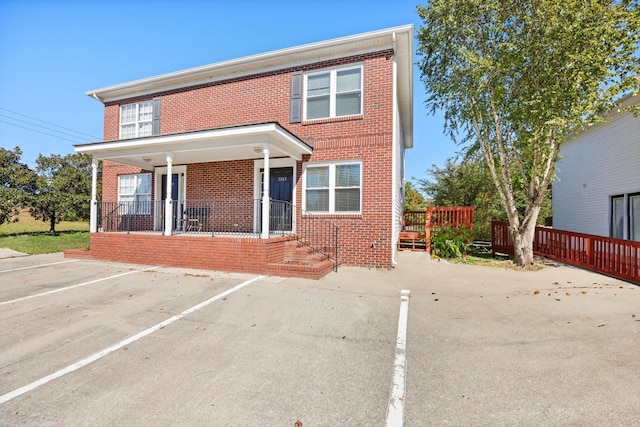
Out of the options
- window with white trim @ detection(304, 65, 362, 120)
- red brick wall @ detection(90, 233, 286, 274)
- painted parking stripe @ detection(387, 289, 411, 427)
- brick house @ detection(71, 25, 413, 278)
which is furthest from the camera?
window with white trim @ detection(304, 65, 362, 120)

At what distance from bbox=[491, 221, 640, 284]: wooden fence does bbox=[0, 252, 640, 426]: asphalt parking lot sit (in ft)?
3.46

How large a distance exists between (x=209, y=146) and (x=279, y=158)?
7.79ft

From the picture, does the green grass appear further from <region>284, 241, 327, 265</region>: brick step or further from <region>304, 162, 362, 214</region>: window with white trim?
<region>304, 162, 362, 214</region>: window with white trim

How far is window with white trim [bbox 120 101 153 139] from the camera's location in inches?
487

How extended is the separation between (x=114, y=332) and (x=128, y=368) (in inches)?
49.0

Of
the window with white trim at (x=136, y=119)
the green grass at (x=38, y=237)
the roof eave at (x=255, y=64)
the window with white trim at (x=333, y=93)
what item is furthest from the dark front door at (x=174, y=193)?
the window with white trim at (x=333, y=93)

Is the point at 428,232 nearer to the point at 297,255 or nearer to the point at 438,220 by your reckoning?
the point at 438,220

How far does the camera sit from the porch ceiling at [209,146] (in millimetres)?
8109

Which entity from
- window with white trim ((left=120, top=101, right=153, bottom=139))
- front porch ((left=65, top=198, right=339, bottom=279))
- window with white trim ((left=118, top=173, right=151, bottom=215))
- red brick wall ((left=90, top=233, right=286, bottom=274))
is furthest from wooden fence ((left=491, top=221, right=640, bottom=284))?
window with white trim ((left=120, top=101, right=153, bottom=139))

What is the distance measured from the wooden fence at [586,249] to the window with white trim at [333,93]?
7.29m

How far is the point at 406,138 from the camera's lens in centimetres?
1770

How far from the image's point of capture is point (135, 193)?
1250 cm

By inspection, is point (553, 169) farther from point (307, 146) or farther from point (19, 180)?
point (19, 180)

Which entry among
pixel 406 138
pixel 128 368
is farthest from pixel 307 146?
pixel 406 138
